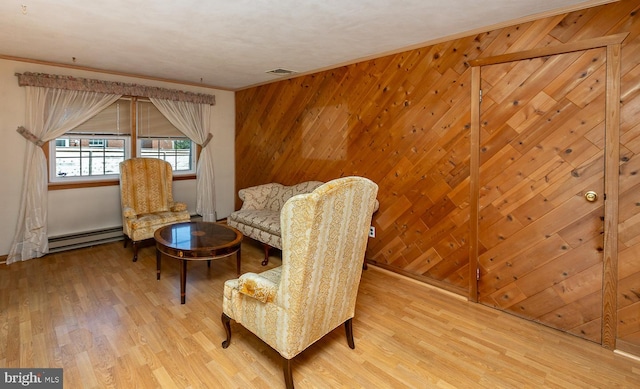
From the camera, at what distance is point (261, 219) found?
381 centimetres

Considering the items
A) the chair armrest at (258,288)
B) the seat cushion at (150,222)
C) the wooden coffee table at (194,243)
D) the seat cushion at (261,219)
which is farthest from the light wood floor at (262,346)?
the seat cushion at (261,219)

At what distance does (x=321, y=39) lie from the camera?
2.91 meters

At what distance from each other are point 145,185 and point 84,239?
1042mm

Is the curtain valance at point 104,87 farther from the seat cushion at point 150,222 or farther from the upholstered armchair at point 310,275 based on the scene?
the upholstered armchair at point 310,275

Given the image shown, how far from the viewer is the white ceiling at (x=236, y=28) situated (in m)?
2.24

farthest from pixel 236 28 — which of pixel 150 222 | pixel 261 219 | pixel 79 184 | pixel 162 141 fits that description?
pixel 79 184

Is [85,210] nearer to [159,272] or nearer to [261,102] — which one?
[159,272]

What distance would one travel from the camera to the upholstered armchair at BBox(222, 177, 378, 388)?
62.2 inches

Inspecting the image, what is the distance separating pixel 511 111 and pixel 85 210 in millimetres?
4994

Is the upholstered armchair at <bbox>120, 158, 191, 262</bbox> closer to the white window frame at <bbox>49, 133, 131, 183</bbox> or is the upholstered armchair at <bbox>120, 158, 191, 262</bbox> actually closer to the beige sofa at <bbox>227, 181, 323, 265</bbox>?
the white window frame at <bbox>49, 133, 131, 183</bbox>

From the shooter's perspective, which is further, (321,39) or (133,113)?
(133,113)

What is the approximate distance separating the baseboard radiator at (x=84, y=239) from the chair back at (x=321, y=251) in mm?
3760

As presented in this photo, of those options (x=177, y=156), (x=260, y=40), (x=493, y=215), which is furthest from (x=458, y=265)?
(x=177, y=156)

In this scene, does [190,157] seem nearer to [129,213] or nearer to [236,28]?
[129,213]
